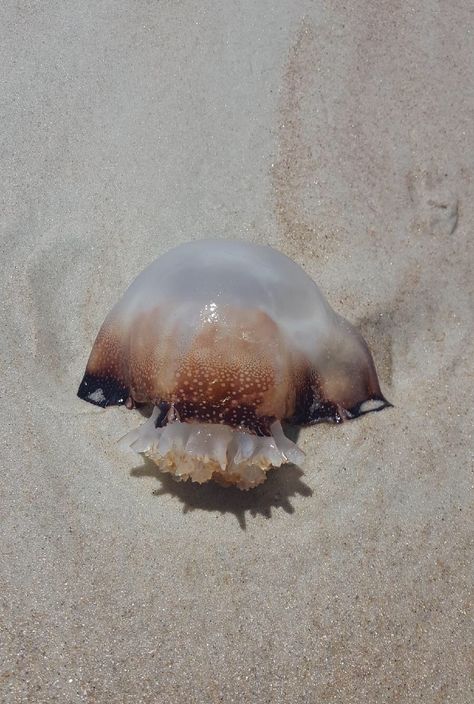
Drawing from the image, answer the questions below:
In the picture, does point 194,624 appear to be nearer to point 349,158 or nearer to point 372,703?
point 372,703

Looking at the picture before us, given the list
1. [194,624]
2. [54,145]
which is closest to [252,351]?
[194,624]

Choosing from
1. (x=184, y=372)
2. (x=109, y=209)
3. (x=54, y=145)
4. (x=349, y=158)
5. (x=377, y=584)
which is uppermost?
(x=349, y=158)

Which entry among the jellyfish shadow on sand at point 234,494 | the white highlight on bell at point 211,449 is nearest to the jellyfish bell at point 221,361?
the white highlight on bell at point 211,449

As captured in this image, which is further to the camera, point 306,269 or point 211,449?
point 306,269

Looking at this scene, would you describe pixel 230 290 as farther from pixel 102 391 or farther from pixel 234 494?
pixel 234 494

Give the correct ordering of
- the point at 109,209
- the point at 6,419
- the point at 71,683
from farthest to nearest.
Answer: the point at 109,209 < the point at 6,419 < the point at 71,683

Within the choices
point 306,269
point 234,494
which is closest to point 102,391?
point 234,494

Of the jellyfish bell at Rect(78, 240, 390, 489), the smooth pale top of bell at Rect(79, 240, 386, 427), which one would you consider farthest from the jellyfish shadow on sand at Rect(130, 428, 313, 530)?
the smooth pale top of bell at Rect(79, 240, 386, 427)
